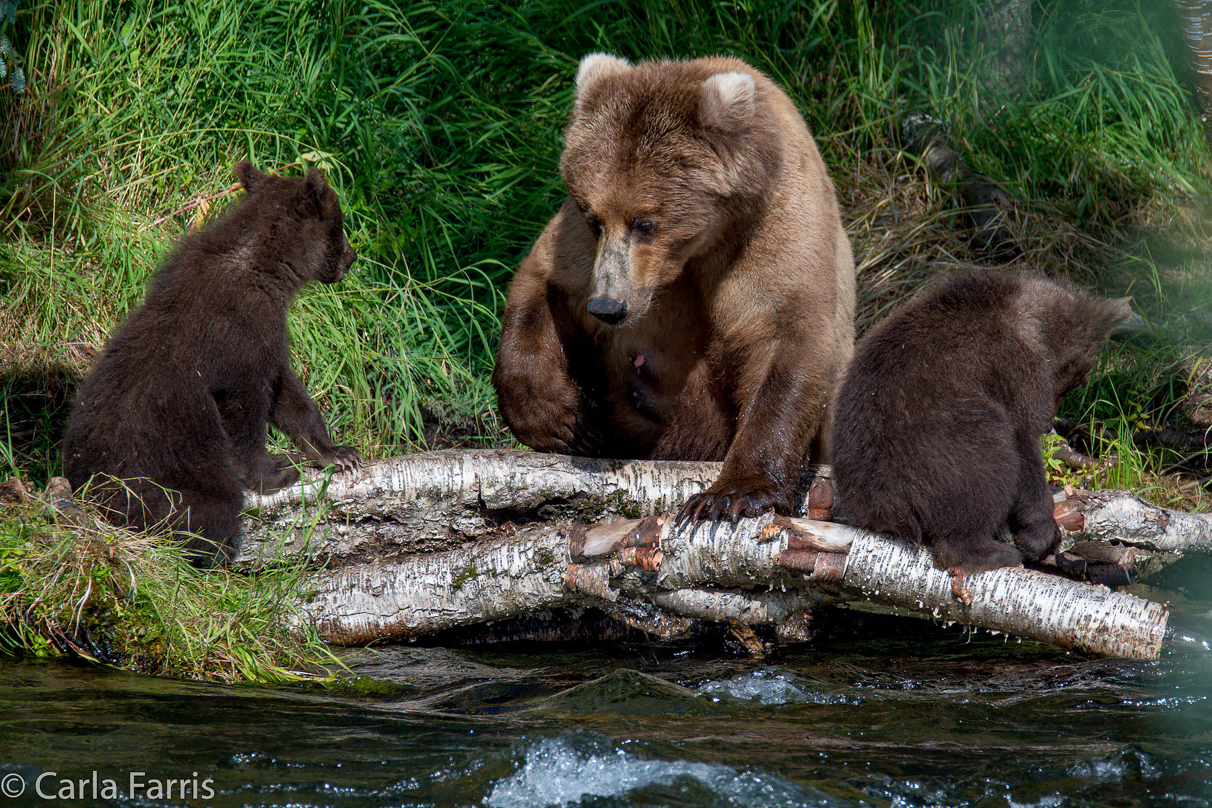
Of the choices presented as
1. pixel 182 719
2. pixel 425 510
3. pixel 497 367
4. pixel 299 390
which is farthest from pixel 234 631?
pixel 497 367

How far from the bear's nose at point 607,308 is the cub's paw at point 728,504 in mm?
723

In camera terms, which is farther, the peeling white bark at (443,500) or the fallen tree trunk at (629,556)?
the peeling white bark at (443,500)

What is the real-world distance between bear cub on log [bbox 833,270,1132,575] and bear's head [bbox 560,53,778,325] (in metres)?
0.81

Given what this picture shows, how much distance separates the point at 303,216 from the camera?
4.81 m

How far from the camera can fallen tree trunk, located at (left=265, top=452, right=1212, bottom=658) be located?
357cm

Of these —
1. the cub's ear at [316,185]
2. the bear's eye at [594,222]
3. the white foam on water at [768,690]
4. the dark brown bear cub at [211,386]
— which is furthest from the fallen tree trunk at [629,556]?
the cub's ear at [316,185]

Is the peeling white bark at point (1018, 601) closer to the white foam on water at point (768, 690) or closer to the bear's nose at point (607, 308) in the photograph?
the white foam on water at point (768, 690)

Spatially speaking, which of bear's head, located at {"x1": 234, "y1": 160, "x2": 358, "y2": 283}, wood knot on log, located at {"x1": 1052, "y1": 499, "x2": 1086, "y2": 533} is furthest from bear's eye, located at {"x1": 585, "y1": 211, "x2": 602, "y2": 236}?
wood knot on log, located at {"x1": 1052, "y1": 499, "x2": 1086, "y2": 533}

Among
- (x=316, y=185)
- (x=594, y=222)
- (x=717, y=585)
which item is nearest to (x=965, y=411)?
(x=717, y=585)

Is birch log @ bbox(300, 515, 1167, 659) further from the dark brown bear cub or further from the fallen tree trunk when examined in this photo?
the dark brown bear cub

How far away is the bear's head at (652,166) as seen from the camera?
4.05 metres

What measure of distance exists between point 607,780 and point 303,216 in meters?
3.06

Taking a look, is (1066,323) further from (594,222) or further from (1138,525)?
(594,222)

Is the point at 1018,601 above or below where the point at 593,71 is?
below
